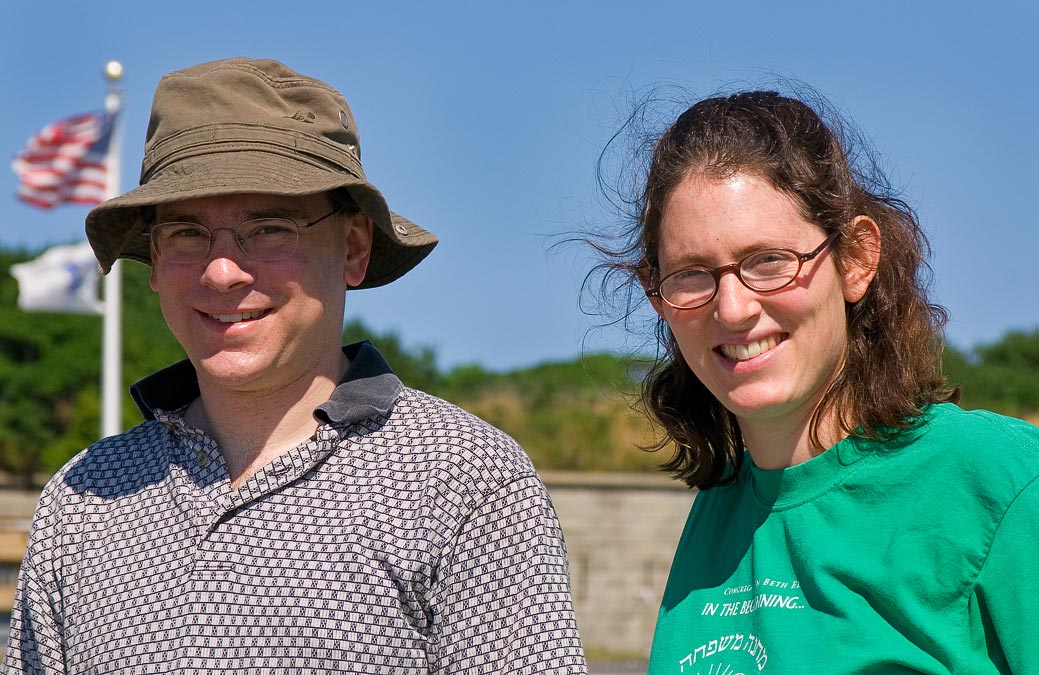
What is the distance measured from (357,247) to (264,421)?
1.45 feet

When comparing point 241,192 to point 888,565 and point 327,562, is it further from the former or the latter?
point 888,565

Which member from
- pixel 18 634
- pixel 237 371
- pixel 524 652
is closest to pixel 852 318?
pixel 524 652

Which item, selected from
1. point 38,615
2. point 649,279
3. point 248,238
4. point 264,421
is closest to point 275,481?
point 264,421

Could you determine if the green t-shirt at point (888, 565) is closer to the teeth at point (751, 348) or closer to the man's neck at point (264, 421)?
the teeth at point (751, 348)

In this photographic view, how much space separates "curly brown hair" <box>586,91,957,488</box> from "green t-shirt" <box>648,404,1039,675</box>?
8cm

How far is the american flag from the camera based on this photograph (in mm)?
12641

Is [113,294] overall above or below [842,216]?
above

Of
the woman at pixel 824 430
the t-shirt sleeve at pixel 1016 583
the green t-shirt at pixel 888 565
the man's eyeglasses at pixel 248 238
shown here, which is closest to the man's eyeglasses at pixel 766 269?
the woman at pixel 824 430

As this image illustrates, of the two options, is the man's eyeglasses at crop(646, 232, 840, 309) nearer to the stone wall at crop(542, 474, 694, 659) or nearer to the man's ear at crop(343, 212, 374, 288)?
the man's ear at crop(343, 212, 374, 288)

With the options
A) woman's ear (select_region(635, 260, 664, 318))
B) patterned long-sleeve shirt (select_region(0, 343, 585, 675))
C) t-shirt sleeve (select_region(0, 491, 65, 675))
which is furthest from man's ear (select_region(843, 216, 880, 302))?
t-shirt sleeve (select_region(0, 491, 65, 675))

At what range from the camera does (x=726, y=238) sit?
2289mm

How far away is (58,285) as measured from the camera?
42.9 feet

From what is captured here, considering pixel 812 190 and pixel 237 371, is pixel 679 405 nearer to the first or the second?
pixel 812 190

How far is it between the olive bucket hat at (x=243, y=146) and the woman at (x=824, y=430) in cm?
67
